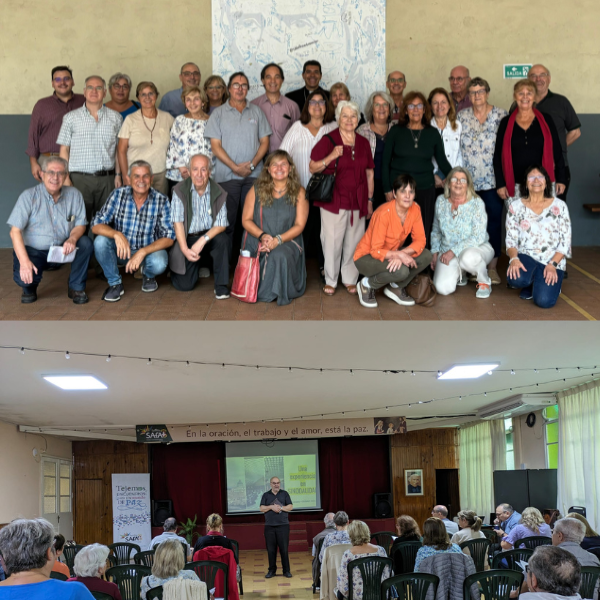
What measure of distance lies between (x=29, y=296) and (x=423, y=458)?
12.5m

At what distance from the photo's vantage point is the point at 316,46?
7523 mm

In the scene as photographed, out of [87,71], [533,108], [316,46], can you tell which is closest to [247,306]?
[533,108]

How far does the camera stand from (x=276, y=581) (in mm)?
9742

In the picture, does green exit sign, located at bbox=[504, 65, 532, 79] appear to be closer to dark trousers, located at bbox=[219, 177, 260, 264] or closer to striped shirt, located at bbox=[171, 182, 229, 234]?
dark trousers, located at bbox=[219, 177, 260, 264]

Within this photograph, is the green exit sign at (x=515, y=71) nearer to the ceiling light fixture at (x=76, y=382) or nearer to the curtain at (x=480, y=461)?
the ceiling light fixture at (x=76, y=382)

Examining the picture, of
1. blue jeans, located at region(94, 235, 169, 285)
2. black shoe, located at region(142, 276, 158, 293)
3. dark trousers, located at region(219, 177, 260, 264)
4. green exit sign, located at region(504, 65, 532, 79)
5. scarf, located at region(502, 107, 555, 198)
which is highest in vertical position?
green exit sign, located at region(504, 65, 532, 79)

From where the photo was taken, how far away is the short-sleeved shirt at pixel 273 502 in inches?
398

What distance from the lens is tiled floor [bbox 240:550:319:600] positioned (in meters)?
8.55

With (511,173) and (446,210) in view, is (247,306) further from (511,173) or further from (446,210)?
(511,173)

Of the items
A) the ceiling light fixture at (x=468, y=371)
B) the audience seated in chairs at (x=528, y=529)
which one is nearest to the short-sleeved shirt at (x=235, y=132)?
the ceiling light fixture at (x=468, y=371)

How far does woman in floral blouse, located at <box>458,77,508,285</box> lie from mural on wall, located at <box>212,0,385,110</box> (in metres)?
1.84

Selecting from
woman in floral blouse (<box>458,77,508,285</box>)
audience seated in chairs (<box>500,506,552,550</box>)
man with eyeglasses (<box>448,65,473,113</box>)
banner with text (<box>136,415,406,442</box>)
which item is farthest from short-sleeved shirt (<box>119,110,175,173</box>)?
banner with text (<box>136,415,406,442</box>)

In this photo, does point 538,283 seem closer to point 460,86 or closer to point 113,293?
point 460,86

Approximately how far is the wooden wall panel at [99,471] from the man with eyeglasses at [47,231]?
11353mm
